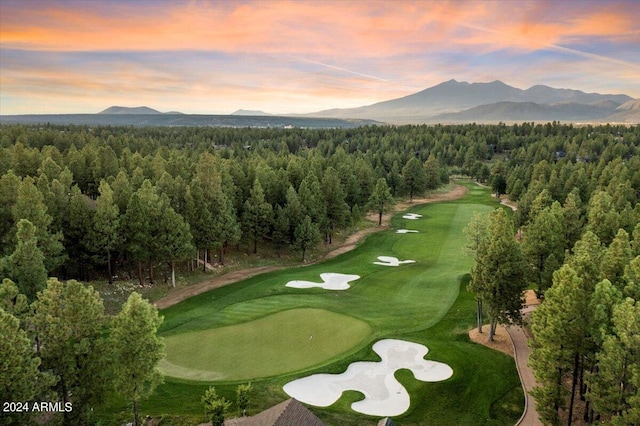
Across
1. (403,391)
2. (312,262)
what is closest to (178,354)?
(403,391)

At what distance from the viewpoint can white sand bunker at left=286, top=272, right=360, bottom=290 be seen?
4703cm

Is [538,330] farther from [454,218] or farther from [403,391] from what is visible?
[454,218]

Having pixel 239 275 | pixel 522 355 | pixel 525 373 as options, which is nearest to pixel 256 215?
pixel 239 275

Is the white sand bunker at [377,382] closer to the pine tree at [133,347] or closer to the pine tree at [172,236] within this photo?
the pine tree at [133,347]

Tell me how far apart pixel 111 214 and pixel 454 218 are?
61.2 m

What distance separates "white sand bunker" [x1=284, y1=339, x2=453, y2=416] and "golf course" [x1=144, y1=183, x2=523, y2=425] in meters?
0.39

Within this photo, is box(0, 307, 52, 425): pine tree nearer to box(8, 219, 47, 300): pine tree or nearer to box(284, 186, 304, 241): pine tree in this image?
box(8, 219, 47, 300): pine tree

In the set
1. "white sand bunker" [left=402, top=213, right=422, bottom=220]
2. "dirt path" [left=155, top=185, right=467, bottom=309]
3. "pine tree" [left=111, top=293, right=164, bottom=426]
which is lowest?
"dirt path" [left=155, top=185, right=467, bottom=309]

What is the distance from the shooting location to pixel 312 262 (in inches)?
2307

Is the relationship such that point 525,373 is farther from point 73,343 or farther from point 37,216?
point 37,216

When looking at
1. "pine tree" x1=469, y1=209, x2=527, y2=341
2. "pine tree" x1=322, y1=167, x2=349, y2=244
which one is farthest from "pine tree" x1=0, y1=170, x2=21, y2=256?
"pine tree" x1=469, y1=209, x2=527, y2=341

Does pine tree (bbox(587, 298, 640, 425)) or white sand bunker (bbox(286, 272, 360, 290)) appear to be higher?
pine tree (bbox(587, 298, 640, 425))

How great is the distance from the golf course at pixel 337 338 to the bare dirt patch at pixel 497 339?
0.92 m

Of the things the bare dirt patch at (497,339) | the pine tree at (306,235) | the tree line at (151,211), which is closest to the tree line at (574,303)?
the bare dirt patch at (497,339)
